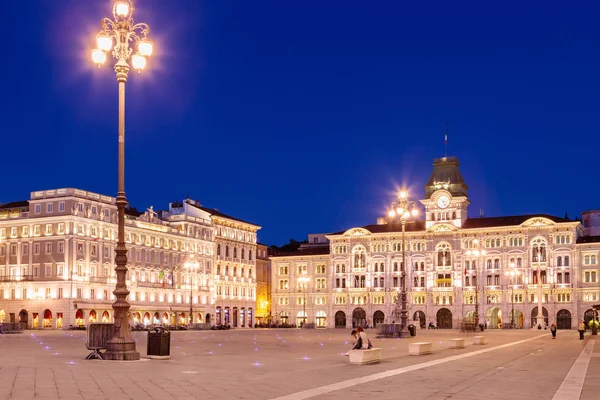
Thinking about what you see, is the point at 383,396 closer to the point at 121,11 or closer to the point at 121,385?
the point at 121,385

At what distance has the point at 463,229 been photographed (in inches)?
4673

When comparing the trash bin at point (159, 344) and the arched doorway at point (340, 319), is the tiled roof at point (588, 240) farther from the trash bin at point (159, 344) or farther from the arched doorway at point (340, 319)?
the trash bin at point (159, 344)

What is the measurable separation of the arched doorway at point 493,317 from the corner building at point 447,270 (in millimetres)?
144

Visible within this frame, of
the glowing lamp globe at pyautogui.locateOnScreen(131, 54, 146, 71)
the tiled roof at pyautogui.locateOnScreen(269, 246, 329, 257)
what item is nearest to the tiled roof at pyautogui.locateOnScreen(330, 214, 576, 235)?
the tiled roof at pyautogui.locateOnScreen(269, 246, 329, 257)

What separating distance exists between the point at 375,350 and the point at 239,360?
459cm

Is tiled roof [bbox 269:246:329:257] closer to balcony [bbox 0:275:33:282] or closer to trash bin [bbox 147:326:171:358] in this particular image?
balcony [bbox 0:275:33:282]

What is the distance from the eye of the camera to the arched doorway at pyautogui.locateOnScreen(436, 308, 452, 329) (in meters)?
119

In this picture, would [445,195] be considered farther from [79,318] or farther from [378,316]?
[79,318]

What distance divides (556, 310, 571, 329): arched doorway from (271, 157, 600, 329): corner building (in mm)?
137

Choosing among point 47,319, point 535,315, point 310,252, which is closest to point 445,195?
point 535,315

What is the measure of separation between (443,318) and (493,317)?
7.27m

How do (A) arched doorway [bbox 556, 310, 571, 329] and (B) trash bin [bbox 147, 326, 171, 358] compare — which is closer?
(B) trash bin [bbox 147, 326, 171, 358]

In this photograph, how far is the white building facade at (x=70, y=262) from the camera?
89.1 m

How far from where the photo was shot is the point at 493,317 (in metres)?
117
